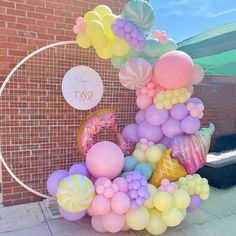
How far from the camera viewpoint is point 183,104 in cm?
283

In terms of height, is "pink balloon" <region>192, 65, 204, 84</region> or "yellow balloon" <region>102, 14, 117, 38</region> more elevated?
"yellow balloon" <region>102, 14, 117, 38</region>

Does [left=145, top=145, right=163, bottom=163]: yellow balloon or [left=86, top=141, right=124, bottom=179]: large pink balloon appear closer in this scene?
[left=86, top=141, right=124, bottom=179]: large pink balloon

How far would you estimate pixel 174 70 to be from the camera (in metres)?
2.65

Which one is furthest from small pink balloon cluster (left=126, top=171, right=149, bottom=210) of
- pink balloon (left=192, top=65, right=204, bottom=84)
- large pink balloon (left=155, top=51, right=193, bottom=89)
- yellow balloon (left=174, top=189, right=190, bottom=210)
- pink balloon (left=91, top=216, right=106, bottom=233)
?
pink balloon (left=192, top=65, right=204, bottom=84)

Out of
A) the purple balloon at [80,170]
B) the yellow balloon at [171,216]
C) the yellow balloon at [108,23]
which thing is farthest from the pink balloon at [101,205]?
the yellow balloon at [108,23]

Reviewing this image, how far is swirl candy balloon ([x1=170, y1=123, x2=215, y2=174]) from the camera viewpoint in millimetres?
2777

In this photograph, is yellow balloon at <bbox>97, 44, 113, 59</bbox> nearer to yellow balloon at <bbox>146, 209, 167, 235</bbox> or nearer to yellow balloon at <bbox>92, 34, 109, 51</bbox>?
yellow balloon at <bbox>92, 34, 109, 51</bbox>

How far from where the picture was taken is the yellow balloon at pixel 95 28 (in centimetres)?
276

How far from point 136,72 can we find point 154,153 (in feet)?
2.67

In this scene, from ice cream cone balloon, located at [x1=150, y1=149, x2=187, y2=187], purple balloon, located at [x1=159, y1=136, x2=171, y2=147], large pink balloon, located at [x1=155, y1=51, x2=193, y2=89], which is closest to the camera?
large pink balloon, located at [x1=155, y1=51, x2=193, y2=89]

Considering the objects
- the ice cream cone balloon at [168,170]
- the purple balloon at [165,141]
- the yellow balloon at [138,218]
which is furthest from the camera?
the purple balloon at [165,141]

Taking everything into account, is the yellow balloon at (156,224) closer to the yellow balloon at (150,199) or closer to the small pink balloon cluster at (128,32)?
the yellow balloon at (150,199)

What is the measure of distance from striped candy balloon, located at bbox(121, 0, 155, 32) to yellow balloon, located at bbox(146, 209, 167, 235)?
1771 mm

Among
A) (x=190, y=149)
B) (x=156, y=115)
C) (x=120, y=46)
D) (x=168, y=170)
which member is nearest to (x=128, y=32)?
(x=120, y=46)
